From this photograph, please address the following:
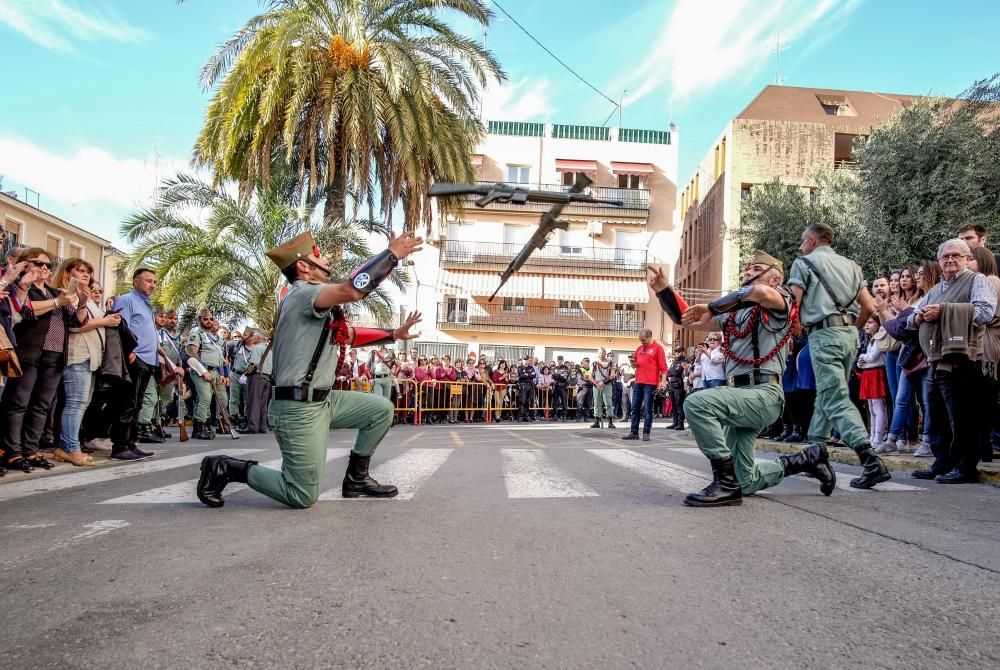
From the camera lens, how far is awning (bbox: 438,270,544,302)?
41.3 metres

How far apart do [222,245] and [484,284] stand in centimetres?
2345

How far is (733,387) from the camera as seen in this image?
5.15 m

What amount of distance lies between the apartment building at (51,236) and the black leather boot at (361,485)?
35081 millimetres

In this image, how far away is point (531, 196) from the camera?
534 centimetres

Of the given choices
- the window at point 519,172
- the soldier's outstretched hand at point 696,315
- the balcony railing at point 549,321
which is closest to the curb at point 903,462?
the soldier's outstretched hand at point 696,315

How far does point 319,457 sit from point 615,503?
203 centimetres

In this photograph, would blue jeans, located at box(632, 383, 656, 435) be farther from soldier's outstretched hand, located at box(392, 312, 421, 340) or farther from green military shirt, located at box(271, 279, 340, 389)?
green military shirt, located at box(271, 279, 340, 389)

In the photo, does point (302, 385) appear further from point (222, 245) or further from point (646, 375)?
point (222, 245)

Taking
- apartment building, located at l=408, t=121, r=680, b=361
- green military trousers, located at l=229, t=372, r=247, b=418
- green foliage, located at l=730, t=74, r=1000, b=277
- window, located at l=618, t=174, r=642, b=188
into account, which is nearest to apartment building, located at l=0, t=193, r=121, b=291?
apartment building, located at l=408, t=121, r=680, b=361

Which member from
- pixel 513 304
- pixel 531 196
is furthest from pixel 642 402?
pixel 513 304

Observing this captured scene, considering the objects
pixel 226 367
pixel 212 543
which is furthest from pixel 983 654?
pixel 226 367

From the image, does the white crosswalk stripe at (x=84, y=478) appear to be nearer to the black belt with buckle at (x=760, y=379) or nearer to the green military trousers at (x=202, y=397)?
the green military trousers at (x=202, y=397)

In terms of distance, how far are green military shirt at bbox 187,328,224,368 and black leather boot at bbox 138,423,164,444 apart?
4.43 feet

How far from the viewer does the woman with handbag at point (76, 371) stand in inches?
285
